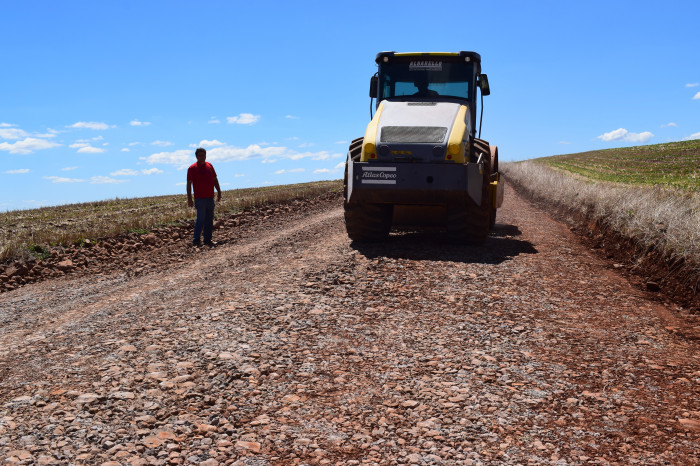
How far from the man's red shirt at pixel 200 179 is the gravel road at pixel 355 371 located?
425 cm

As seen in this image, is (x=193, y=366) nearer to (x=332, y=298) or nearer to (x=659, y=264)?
(x=332, y=298)

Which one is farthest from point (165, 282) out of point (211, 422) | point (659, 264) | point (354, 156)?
point (659, 264)

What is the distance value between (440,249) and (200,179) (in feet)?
18.8

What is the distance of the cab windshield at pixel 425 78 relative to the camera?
10.1 meters

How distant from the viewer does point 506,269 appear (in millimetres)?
7969

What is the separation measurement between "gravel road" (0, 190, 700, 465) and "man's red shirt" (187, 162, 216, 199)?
4253 mm

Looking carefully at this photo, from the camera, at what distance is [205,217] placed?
39.8 feet

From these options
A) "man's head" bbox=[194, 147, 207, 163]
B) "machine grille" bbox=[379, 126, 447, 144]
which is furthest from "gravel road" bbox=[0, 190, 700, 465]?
"man's head" bbox=[194, 147, 207, 163]

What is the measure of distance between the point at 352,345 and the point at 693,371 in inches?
117

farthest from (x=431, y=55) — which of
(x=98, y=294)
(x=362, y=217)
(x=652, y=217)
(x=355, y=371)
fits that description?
(x=355, y=371)

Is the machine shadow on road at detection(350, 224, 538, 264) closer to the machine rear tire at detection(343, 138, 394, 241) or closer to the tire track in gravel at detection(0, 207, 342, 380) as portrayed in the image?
the machine rear tire at detection(343, 138, 394, 241)

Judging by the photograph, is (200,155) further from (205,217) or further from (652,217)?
(652,217)

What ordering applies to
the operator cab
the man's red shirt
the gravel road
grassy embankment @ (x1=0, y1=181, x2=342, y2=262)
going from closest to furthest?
1. the gravel road
2. the operator cab
3. grassy embankment @ (x1=0, y1=181, x2=342, y2=262)
4. the man's red shirt

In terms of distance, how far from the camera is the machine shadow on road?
863 cm
